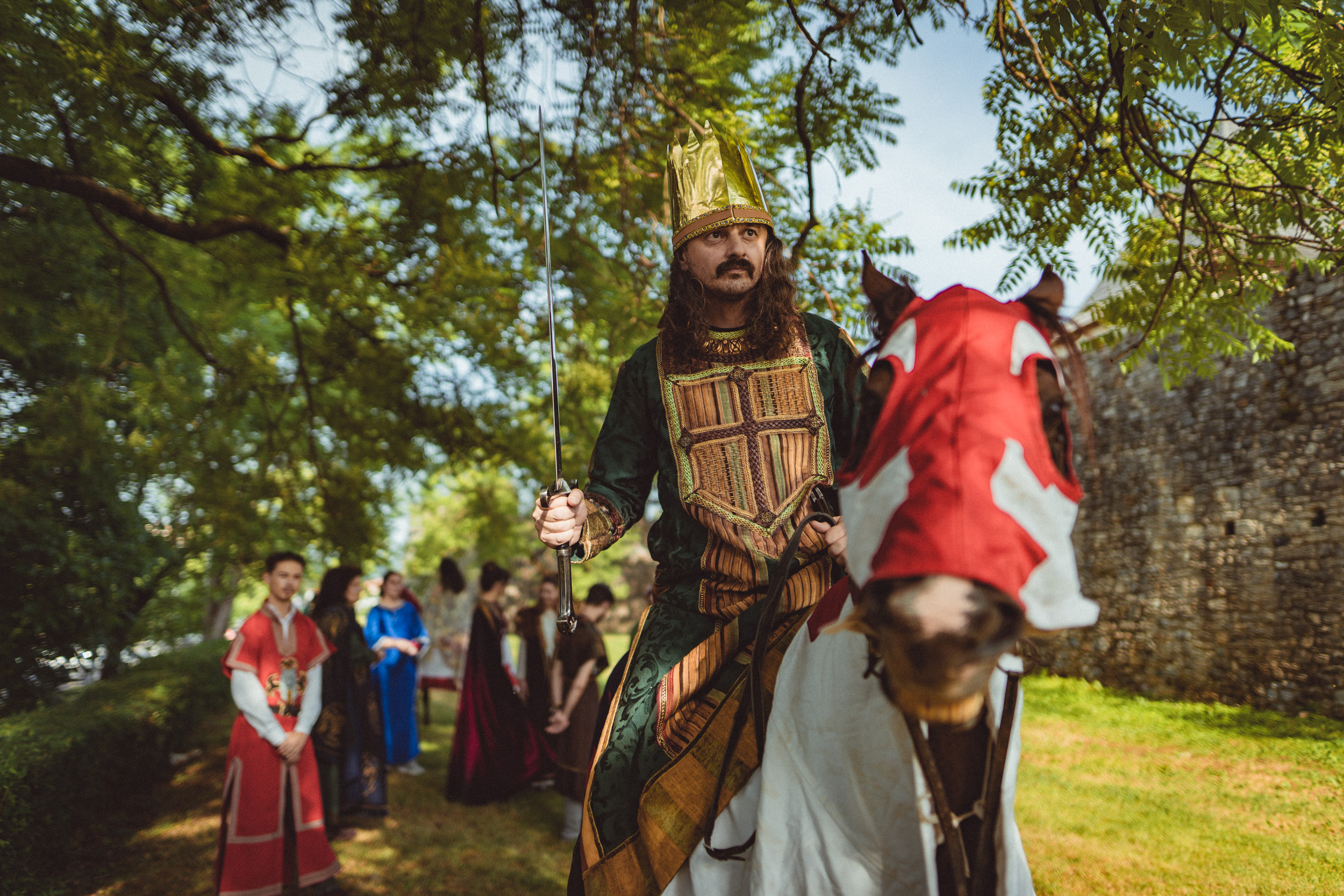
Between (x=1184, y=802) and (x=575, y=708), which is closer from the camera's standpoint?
(x=1184, y=802)

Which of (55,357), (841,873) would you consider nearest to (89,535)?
(55,357)

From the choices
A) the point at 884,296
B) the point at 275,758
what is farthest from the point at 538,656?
the point at 884,296

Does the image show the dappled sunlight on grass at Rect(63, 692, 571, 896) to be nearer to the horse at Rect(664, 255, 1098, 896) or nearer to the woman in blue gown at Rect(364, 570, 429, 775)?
the woman in blue gown at Rect(364, 570, 429, 775)

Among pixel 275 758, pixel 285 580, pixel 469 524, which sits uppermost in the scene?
pixel 469 524

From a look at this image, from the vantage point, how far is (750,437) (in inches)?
96.0

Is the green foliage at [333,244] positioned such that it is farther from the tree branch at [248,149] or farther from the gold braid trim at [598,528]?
the gold braid trim at [598,528]

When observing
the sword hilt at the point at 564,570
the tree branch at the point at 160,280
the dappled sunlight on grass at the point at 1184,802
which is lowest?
the dappled sunlight on grass at the point at 1184,802

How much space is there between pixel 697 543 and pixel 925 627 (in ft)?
4.47

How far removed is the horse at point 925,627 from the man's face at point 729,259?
994 millimetres

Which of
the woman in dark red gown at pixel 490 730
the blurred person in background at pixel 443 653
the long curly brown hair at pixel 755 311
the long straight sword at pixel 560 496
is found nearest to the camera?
the long straight sword at pixel 560 496

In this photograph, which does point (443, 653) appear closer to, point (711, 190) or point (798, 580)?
point (711, 190)

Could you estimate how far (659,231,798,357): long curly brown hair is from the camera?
8.43 feet

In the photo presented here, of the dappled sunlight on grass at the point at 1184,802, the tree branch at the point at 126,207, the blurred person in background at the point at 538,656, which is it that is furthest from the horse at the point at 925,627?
the blurred person in background at the point at 538,656

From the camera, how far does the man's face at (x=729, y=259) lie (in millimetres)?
2604
